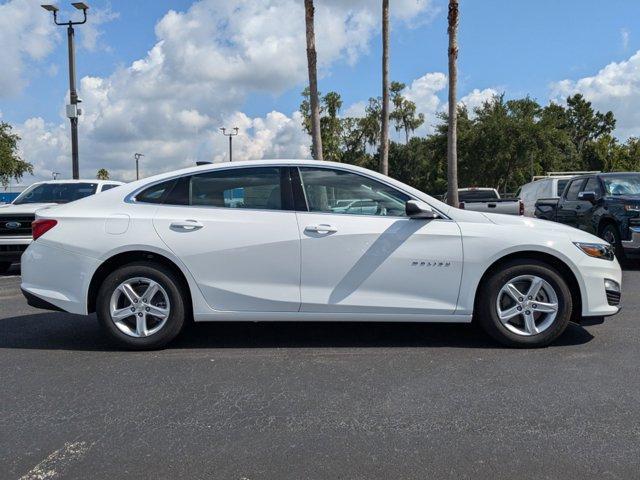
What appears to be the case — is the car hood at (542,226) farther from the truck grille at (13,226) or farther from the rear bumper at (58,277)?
the truck grille at (13,226)

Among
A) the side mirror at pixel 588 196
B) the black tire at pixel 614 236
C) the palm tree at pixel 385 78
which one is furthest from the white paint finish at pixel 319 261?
the palm tree at pixel 385 78

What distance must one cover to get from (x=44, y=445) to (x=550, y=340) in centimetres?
382

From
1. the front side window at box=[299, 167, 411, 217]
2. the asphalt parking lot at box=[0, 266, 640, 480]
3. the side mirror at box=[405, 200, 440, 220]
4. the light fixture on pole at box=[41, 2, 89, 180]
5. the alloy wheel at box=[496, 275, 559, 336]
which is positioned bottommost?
the asphalt parking lot at box=[0, 266, 640, 480]

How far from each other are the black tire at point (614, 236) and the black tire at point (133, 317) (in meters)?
7.87

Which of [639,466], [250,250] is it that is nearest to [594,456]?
[639,466]

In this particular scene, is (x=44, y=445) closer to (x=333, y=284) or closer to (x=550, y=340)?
(x=333, y=284)

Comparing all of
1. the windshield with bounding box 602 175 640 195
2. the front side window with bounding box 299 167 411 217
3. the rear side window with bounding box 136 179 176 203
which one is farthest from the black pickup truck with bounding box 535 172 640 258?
the rear side window with bounding box 136 179 176 203

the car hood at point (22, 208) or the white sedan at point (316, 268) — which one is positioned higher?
the car hood at point (22, 208)

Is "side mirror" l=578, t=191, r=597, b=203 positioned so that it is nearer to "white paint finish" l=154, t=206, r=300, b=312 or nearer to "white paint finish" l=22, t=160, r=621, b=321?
"white paint finish" l=22, t=160, r=621, b=321

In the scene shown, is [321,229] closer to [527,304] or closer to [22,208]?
[527,304]

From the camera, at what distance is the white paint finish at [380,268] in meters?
4.81

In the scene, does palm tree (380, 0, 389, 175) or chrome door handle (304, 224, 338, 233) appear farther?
palm tree (380, 0, 389, 175)

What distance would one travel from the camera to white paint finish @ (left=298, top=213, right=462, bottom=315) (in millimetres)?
4812

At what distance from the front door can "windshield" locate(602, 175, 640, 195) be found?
Result: 6.99 m
